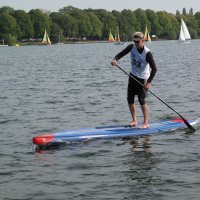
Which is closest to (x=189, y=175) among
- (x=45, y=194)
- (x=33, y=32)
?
(x=45, y=194)

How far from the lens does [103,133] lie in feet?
43.1

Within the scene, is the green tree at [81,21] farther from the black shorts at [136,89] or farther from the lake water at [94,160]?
the black shorts at [136,89]

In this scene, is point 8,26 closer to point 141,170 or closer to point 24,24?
point 24,24

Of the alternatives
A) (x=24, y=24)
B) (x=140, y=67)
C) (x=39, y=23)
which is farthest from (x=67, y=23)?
(x=140, y=67)

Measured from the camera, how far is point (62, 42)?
17675 centimetres

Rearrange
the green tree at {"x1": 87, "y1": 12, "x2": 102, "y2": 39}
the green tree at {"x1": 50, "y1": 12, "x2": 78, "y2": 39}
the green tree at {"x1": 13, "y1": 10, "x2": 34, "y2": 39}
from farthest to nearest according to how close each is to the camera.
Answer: the green tree at {"x1": 87, "y1": 12, "x2": 102, "y2": 39}, the green tree at {"x1": 50, "y1": 12, "x2": 78, "y2": 39}, the green tree at {"x1": 13, "y1": 10, "x2": 34, "y2": 39}

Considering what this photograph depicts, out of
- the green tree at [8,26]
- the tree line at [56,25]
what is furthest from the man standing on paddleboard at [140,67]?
the green tree at [8,26]

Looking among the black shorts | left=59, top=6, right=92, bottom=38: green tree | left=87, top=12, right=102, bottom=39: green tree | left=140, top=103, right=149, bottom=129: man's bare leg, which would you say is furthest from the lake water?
left=87, top=12, right=102, bottom=39: green tree

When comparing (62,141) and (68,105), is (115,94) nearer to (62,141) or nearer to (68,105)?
(68,105)

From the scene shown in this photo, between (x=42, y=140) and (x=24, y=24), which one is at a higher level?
(x=24, y=24)

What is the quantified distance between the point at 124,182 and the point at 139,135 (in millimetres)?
3847

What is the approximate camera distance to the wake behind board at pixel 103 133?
12281mm

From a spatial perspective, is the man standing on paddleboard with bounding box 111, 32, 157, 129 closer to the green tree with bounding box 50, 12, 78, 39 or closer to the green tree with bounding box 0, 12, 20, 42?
the green tree with bounding box 0, 12, 20, 42

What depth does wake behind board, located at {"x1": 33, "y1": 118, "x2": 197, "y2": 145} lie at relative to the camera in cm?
1228
